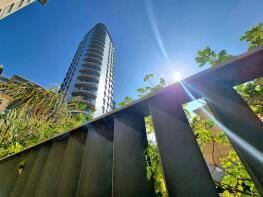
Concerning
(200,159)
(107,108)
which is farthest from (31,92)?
(107,108)

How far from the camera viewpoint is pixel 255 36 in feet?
7.59

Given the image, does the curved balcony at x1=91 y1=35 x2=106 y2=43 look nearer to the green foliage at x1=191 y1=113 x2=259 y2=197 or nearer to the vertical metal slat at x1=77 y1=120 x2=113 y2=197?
the green foliage at x1=191 y1=113 x2=259 y2=197

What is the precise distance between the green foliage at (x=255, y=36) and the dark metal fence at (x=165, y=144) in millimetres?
2129

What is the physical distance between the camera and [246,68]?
658mm

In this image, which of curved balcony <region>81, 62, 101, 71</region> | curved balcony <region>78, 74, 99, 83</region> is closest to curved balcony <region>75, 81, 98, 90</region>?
curved balcony <region>78, 74, 99, 83</region>

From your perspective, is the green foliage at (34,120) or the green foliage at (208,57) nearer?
the green foliage at (208,57)

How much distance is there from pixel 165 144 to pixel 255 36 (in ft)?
7.88

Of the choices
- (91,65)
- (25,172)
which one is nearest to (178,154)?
(25,172)

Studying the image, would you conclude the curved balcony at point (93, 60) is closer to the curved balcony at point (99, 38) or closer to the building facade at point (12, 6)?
the curved balcony at point (99, 38)

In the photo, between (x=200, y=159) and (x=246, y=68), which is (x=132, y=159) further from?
(x=246, y=68)

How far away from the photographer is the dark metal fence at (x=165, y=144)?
0.63m

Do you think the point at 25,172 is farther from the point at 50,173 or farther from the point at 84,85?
the point at 84,85

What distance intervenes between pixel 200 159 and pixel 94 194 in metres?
0.64

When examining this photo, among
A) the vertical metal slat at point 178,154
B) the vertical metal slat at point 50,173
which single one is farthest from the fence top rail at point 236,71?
the vertical metal slat at point 50,173
